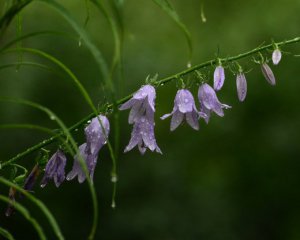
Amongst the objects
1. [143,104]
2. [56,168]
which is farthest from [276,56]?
[56,168]

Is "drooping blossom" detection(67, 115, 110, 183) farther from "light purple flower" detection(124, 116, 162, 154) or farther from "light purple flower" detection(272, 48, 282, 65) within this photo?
"light purple flower" detection(272, 48, 282, 65)

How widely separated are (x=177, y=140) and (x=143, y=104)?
3.61 meters

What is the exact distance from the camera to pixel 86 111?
5203mm

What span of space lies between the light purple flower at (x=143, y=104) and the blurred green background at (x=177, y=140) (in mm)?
2799

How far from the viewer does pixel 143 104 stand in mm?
2172

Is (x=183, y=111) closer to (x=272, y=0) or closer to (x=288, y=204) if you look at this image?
(x=288, y=204)

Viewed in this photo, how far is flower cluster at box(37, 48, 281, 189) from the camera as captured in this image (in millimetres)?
1999

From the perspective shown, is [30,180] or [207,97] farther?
[207,97]

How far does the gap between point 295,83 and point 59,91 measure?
2.04 m

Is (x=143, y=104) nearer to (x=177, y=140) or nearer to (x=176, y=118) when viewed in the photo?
(x=176, y=118)

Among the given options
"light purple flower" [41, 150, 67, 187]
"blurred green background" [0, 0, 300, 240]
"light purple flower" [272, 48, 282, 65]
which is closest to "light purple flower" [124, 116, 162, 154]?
"light purple flower" [41, 150, 67, 187]

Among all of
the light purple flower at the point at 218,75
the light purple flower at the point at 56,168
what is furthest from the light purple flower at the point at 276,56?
the light purple flower at the point at 56,168

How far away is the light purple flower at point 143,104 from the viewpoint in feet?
6.97

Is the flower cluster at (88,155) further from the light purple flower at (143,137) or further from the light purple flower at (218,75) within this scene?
the light purple flower at (218,75)
